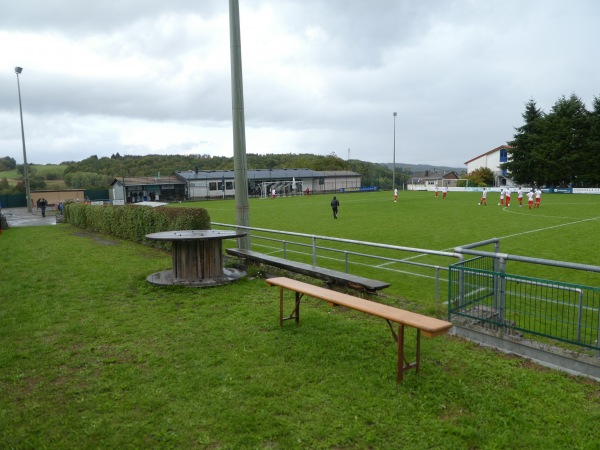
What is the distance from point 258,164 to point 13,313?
111m

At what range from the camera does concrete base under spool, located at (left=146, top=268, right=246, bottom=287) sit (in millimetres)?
8938

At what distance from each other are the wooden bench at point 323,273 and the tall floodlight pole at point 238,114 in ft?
3.15

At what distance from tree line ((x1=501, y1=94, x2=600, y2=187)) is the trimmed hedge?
173 ft

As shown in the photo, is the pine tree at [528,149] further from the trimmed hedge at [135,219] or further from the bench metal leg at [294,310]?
the bench metal leg at [294,310]

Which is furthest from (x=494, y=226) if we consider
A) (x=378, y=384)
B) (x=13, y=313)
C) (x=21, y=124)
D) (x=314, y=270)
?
(x=21, y=124)

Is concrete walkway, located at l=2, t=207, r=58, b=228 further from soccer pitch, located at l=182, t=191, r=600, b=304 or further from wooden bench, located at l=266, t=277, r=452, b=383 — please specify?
wooden bench, located at l=266, t=277, r=452, b=383

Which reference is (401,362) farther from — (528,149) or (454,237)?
(528,149)

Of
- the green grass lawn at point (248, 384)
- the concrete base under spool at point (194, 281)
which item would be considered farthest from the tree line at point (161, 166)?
the green grass lawn at point (248, 384)

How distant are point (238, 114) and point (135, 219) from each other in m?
7.67

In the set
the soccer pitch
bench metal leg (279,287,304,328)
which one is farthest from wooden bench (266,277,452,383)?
the soccer pitch

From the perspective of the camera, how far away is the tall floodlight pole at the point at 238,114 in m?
10.4

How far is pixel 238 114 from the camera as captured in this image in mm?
10672

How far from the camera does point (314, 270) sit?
8.76 m

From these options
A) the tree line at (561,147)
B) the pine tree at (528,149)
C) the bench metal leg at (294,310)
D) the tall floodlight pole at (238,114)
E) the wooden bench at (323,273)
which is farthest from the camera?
the pine tree at (528,149)
